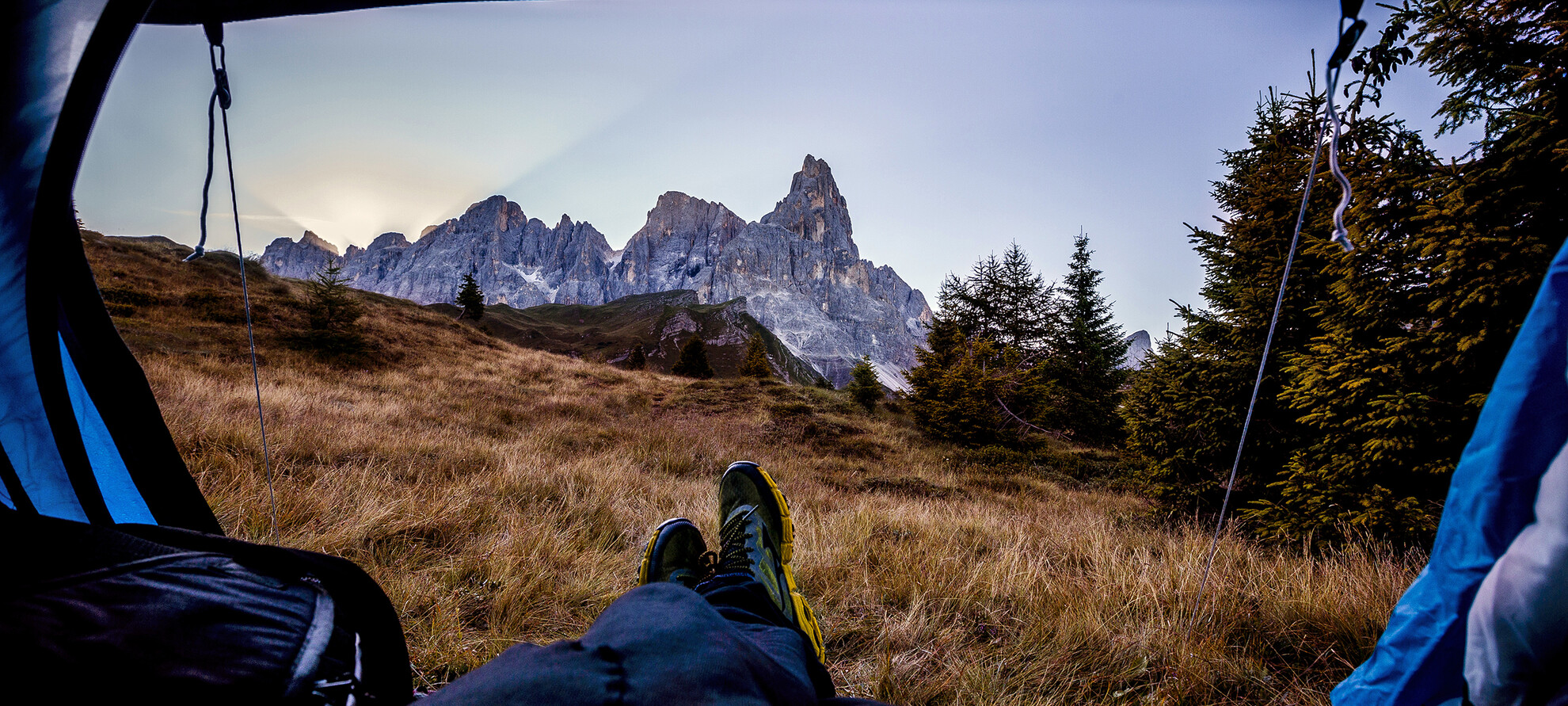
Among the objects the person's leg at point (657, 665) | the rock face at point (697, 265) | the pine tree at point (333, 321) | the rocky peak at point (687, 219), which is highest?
the rocky peak at point (687, 219)

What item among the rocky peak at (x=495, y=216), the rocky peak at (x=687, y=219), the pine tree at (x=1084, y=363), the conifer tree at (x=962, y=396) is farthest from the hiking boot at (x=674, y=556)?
the rocky peak at (x=495, y=216)

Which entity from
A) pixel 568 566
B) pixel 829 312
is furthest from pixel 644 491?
pixel 829 312

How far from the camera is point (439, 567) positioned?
1.94 metres

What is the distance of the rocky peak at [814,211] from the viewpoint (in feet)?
415

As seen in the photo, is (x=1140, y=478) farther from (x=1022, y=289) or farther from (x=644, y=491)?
(x=1022, y=289)

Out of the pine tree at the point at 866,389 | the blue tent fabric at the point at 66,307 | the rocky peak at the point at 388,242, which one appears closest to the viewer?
the blue tent fabric at the point at 66,307

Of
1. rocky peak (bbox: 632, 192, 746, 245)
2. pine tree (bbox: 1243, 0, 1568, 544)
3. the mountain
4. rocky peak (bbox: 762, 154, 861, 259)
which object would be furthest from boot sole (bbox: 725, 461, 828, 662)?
rocky peak (bbox: 632, 192, 746, 245)

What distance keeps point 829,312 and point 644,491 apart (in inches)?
4458

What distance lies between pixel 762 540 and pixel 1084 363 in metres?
13.4

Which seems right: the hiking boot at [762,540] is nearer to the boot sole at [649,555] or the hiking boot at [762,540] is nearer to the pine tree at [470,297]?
the boot sole at [649,555]

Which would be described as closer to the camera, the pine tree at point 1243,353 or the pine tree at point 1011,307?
the pine tree at point 1243,353

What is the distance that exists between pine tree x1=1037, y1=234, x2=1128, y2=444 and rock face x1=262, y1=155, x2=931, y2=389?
81.5 metres

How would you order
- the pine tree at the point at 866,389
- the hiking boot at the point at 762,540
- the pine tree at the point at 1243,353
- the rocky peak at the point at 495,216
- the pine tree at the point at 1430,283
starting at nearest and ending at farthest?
the hiking boot at the point at 762,540 → the pine tree at the point at 1430,283 → the pine tree at the point at 1243,353 → the pine tree at the point at 866,389 → the rocky peak at the point at 495,216

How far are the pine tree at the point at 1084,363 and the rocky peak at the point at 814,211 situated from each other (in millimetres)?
115533
